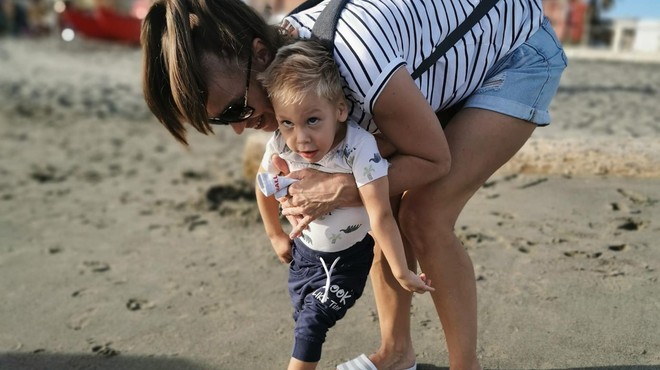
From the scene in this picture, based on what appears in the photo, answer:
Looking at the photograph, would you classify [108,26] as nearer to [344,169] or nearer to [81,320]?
[81,320]

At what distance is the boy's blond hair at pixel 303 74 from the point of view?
1806 millimetres

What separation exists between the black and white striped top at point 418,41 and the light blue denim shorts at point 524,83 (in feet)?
0.11

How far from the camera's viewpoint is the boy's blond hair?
1.81m

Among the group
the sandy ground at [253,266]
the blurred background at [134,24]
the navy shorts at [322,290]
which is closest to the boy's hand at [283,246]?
the navy shorts at [322,290]

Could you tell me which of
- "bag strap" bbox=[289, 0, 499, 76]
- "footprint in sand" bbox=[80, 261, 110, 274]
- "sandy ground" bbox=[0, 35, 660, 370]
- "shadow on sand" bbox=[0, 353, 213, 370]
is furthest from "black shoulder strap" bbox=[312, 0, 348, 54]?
"footprint in sand" bbox=[80, 261, 110, 274]

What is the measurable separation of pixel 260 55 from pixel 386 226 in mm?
632

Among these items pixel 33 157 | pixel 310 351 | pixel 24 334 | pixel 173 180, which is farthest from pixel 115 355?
pixel 33 157

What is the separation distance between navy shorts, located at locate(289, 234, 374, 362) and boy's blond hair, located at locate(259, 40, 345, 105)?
0.53 m

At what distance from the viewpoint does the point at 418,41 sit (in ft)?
6.34

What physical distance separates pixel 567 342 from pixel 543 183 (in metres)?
1.82

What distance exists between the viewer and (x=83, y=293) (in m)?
3.44

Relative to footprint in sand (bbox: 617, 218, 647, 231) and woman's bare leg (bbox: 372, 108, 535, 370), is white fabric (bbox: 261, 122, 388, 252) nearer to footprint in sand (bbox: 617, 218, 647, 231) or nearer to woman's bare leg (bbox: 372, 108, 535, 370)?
woman's bare leg (bbox: 372, 108, 535, 370)

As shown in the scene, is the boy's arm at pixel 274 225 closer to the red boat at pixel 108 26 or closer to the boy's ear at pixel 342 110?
the boy's ear at pixel 342 110

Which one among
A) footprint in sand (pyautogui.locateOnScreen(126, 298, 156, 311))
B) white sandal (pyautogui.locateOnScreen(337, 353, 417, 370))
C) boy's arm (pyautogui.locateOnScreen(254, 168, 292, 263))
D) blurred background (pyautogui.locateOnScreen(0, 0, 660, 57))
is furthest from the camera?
blurred background (pyautogui.locateOnScreen(0, 0, 660, 57))
